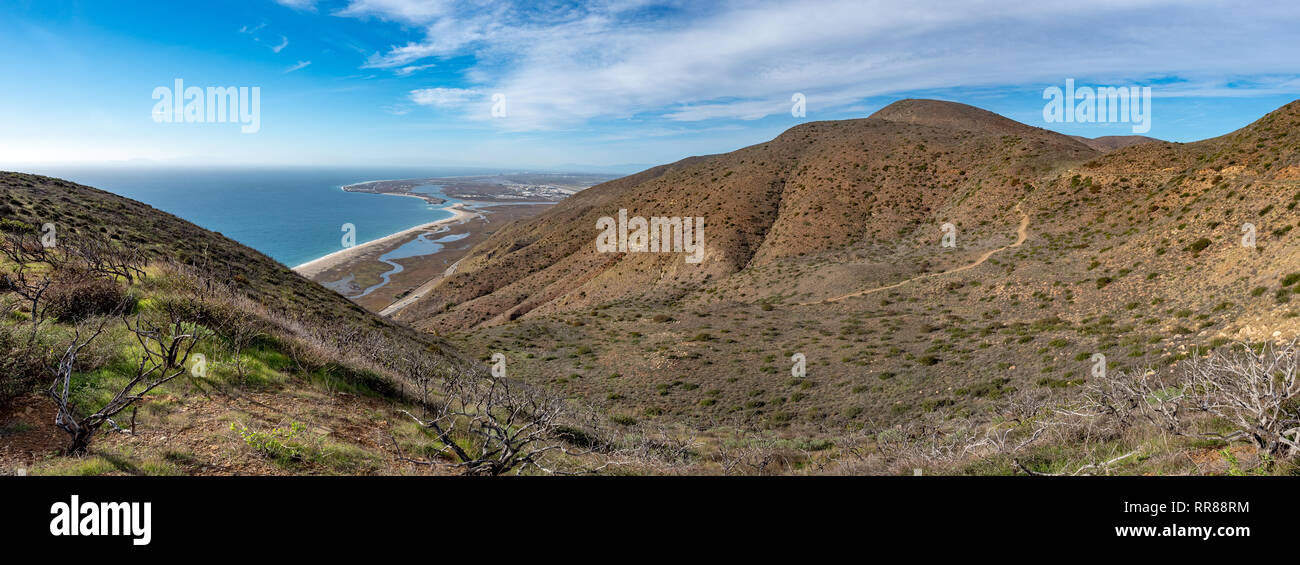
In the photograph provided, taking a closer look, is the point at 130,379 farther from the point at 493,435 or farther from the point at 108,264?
the point at 108,264

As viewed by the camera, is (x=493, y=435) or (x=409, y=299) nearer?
(x=493, y=435)

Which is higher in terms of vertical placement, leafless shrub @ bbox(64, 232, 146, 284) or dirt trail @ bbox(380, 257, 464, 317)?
leafless shrub @ bbox(64, 232, 146, 284)

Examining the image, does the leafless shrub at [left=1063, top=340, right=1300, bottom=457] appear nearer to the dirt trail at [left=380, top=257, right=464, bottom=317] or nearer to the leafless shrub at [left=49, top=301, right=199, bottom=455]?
the leafless shrub at [left=49, top=301, right=199, bottom=455]

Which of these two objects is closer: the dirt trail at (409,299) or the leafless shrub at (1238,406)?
the leafless shrub at (1238,406)

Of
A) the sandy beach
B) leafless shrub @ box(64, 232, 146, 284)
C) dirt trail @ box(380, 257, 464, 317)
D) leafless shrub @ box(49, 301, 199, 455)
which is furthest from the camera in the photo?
the sandy beach

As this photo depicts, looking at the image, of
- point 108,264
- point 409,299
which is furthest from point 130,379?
point 409,299

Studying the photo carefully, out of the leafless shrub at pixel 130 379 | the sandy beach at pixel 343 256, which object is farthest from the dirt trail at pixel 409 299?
the leafless shrub at pixel 130 379

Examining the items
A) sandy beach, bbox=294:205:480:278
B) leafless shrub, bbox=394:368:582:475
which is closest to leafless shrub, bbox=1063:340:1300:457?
leafless shrub, bbox=394:368:582:475

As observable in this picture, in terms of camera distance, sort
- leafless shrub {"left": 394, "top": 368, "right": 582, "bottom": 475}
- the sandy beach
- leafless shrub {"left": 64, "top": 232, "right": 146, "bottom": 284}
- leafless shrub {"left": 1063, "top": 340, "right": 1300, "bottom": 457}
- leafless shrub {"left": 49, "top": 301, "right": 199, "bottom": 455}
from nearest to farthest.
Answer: leafless shrub {"left": 49, "top": 301, "right": 199, "bottom": 455}
leafless shrub {"left": 1063, "top": 340, "right": 1300, "bottom": 457}
leafless shrub {"left": 394, "top": 368, "right": 582, "bottom": 475}
leafless shrub {"left": 64, "top": 232, "right": 146, "bottom": 284}
the sandy beach

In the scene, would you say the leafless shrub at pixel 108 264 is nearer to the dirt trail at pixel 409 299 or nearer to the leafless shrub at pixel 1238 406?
the leafless shrub at pixel 1238 406

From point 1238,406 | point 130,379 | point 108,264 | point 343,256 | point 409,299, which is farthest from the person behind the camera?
point 343,256

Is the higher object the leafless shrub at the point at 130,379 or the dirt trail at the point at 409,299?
the leafless shrub at the point at 130,379

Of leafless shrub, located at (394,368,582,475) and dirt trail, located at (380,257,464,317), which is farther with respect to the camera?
dirt trail, located at (380,257,464,317)

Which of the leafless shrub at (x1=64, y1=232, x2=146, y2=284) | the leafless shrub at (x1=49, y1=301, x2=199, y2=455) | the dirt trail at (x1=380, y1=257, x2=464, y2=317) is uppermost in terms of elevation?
the leafless shrub at (x1=64, y1=232, x2=146, y2=284)
